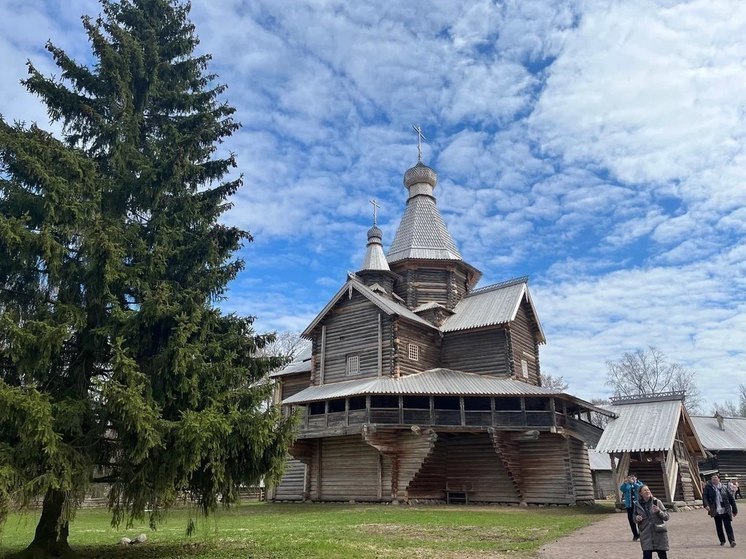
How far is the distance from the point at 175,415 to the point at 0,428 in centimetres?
280

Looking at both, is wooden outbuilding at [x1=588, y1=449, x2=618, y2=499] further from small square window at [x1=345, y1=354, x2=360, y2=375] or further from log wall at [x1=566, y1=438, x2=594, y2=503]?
small square window at [x1=345, y1=354, x2=360, y2=375]

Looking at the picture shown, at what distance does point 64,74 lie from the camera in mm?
13125

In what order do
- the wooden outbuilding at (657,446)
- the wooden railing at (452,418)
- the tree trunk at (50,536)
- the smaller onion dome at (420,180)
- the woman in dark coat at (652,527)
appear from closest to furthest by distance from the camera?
the woman in dark coat at (652,527) < the tree trunk at (50,536) < the wooden outbuilding at (657,446) < the wooden railing at (452,418) < the smaller onion dome at (420,180)

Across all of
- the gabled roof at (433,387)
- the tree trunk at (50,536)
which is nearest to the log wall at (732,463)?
the gabled roof at (433,387)

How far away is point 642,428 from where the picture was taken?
80.5 feet

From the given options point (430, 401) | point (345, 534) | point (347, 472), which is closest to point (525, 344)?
point (430, 401)

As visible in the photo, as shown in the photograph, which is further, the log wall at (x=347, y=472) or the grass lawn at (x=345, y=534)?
the log wall at (x=347, y=472)

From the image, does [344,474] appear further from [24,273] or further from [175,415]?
[24,273]

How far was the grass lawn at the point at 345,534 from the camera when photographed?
11.8 meters

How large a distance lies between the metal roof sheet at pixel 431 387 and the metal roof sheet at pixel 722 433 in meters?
20.0

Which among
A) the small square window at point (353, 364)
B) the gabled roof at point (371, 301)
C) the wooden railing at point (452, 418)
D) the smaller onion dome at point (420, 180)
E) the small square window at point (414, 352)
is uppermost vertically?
the smaller onion dome at point (420, 180)

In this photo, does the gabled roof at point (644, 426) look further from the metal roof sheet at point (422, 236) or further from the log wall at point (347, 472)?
the metal roof sheet at point (422, 236)

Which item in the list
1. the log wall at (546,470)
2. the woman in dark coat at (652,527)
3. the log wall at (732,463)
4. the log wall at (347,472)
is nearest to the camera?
the woman in dark coat at (652,527)

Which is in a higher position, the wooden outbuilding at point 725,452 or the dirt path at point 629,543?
the wooden outbuilding at point 725,452
